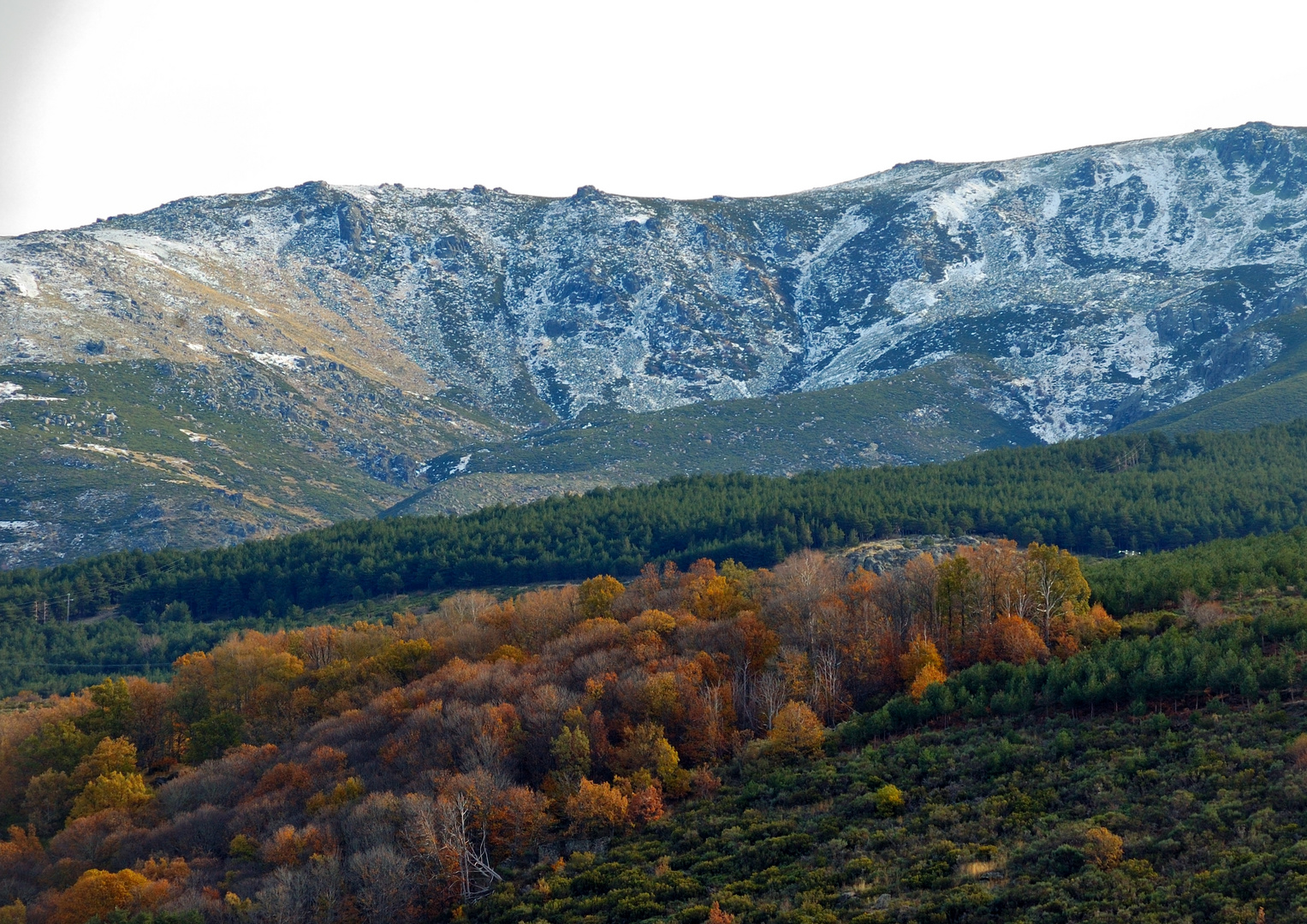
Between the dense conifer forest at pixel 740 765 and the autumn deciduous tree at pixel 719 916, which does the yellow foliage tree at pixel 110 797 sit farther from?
the autumn deciduous tree at pixel 719 916

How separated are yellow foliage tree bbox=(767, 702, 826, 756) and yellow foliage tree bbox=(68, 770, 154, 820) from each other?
6150 centimetres

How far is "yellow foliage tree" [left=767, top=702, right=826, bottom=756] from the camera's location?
92.9m

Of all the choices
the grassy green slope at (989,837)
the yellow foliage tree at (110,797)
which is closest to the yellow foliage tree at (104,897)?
the yellow foliage tree at (110,797)

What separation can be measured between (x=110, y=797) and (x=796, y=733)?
218ft

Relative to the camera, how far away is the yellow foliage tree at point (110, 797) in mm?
110125

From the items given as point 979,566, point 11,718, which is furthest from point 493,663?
point 11,718

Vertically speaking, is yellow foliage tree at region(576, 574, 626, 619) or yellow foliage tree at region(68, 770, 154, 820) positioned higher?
yellow foliage tree at region(576, 574, 626, 619)

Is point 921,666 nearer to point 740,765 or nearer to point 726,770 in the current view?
point 740,765

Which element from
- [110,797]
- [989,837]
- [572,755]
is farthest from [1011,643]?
[110,797]

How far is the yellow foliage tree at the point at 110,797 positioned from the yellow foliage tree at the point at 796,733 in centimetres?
6150

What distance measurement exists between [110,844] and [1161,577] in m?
104

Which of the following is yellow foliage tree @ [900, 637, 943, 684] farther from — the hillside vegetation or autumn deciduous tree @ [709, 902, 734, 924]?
autumn deciduous tree @ [709, 902, 734, 924]

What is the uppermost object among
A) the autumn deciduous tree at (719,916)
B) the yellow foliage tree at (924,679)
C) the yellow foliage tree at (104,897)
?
the yellow foliage tree at (924,679)

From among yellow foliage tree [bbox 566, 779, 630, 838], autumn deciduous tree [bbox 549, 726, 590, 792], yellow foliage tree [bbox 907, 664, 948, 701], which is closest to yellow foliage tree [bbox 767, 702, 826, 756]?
yellow foliage tree [bbox 907, 664, 948, 701]
